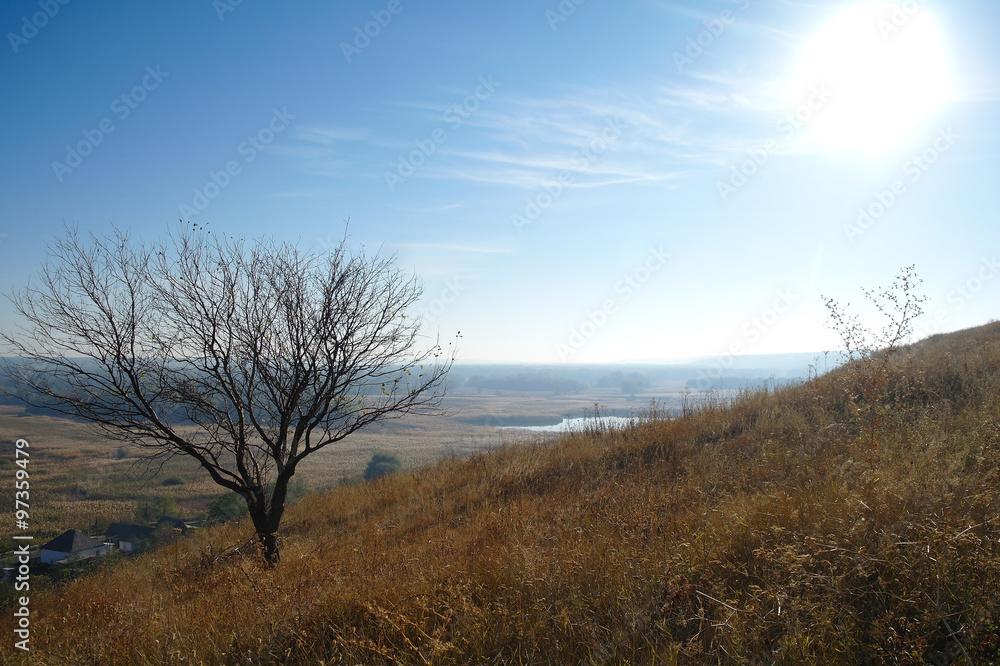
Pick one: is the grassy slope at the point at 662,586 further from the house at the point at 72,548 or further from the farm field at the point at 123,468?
the house at the point at 72,548

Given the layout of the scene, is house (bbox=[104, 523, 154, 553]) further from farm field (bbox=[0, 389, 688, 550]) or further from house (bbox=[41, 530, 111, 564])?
farm field (bbox=[0, 389, 688, 550])

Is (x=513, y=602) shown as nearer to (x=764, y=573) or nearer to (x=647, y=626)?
(x=647, y=626)

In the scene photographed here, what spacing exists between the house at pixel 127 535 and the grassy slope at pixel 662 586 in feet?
32.8

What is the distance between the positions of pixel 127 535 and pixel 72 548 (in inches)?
127

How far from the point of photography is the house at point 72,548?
39.8 feet

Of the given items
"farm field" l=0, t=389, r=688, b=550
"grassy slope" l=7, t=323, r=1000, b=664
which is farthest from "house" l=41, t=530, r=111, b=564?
"grassy slope" l=7, t=323, r=1000, b=664

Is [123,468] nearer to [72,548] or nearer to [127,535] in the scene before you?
[127,535]

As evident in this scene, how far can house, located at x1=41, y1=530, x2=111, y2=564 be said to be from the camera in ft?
39.8

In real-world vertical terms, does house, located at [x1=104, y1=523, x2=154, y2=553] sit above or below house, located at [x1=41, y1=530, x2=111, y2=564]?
below

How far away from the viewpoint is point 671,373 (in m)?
132

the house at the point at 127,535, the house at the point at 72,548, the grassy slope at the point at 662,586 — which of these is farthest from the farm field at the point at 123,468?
the grassy slope at the point at 662,586

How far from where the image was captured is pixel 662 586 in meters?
3.13

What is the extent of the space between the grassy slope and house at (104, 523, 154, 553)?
9.98m

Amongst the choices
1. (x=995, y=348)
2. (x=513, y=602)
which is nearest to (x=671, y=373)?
(x=995, y=348)
